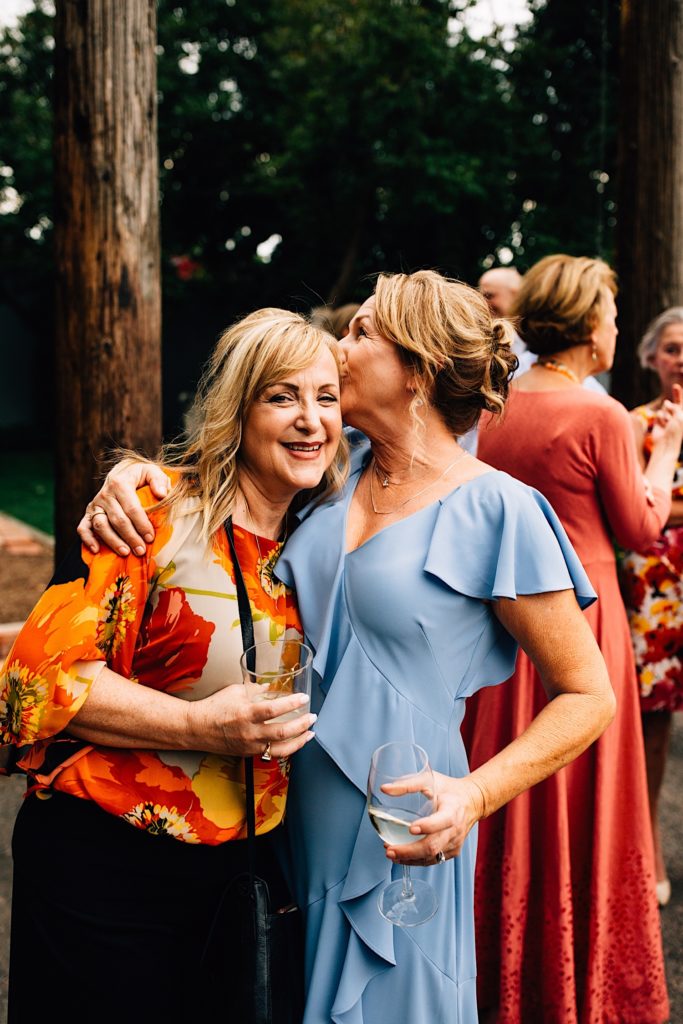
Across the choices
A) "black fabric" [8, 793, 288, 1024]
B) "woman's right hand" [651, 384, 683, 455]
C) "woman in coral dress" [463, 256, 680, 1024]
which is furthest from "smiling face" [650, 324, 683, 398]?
"black fabric" [8, 793, 288, 1024]

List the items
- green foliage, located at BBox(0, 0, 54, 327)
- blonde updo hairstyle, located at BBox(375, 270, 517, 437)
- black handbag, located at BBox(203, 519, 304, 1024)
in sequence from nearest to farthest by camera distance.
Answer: black handbag, located at BBox(203, 519, 304, 1024), blonde updo hairstyle, located at BBox(375, 270, 517, 437), green foliage, located at BBox(0, 0, 54, 327)

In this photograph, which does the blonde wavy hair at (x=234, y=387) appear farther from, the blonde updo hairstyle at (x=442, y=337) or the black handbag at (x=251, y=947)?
the black handbag at (x=251, y=947)

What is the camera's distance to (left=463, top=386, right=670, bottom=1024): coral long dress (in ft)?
9.13

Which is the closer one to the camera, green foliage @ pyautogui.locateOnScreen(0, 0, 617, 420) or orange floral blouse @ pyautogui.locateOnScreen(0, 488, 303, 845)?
orange floral blouse @ pyautogui.locateOnScreen(0, 488, 303, 845)

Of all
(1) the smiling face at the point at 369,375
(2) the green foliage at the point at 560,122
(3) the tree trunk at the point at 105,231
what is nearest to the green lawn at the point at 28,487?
(3) the tree trunk at the point at 105,231

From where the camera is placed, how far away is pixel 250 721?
1.62 metres

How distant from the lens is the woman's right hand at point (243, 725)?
62.7 inches

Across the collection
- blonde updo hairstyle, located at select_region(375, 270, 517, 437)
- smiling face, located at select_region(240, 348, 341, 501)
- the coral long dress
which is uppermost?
blonde updo hairstyle, located at select_region(375, 270, 517, 437)

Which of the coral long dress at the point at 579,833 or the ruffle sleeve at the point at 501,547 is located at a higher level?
the ruffle sleeve at the point at 501,547

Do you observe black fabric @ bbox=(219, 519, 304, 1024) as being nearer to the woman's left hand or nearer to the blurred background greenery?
the woman's left hand

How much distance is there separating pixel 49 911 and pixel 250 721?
2.16 ft

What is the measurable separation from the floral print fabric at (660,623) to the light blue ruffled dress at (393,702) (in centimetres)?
191

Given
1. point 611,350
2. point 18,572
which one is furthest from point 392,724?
point 18,572

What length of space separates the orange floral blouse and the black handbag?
3.2 inches
